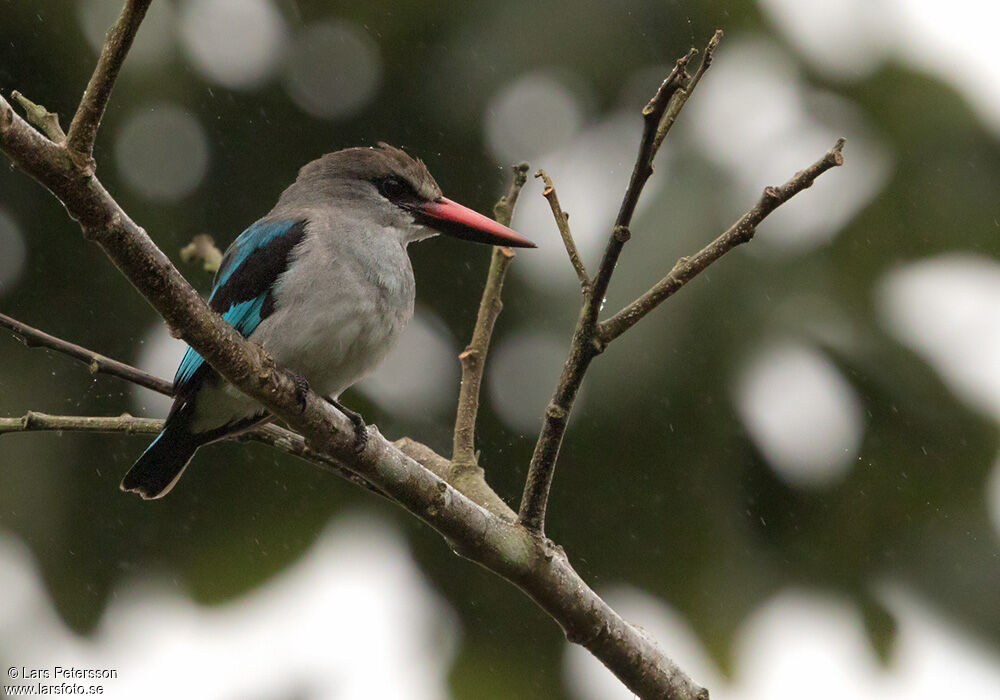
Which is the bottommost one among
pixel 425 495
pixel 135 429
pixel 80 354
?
pixel 135 429

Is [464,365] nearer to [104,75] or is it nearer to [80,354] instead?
[80,354]

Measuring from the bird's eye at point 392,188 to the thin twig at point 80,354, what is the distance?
1.21m

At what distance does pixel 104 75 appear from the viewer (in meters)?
1.89

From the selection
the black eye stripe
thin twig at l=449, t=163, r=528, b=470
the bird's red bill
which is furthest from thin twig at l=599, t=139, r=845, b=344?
the black eye stripe

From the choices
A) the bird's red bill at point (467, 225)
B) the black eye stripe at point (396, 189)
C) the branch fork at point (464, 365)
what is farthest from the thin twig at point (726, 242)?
the black eye stripe at point (396, 189)

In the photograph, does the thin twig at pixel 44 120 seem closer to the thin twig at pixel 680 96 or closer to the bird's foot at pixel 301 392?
the bird's foot at pixel 301 392

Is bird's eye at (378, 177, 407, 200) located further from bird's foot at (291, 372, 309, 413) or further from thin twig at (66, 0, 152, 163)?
thin twig at (66, 0, 152, 163)

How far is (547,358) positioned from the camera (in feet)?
22.7

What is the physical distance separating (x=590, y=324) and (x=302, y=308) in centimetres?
112

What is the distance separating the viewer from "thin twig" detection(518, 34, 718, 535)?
2.15 meters

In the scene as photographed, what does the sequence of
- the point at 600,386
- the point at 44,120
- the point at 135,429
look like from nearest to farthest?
the point at 44,120 → the point at 135,429 → the point at 600,386

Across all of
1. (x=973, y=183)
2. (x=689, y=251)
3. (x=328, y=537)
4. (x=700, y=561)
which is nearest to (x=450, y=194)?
(x=689, y=251)

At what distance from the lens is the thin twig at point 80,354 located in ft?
8.73

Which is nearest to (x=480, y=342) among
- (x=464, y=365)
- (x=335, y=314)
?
(x=464, y=365)
